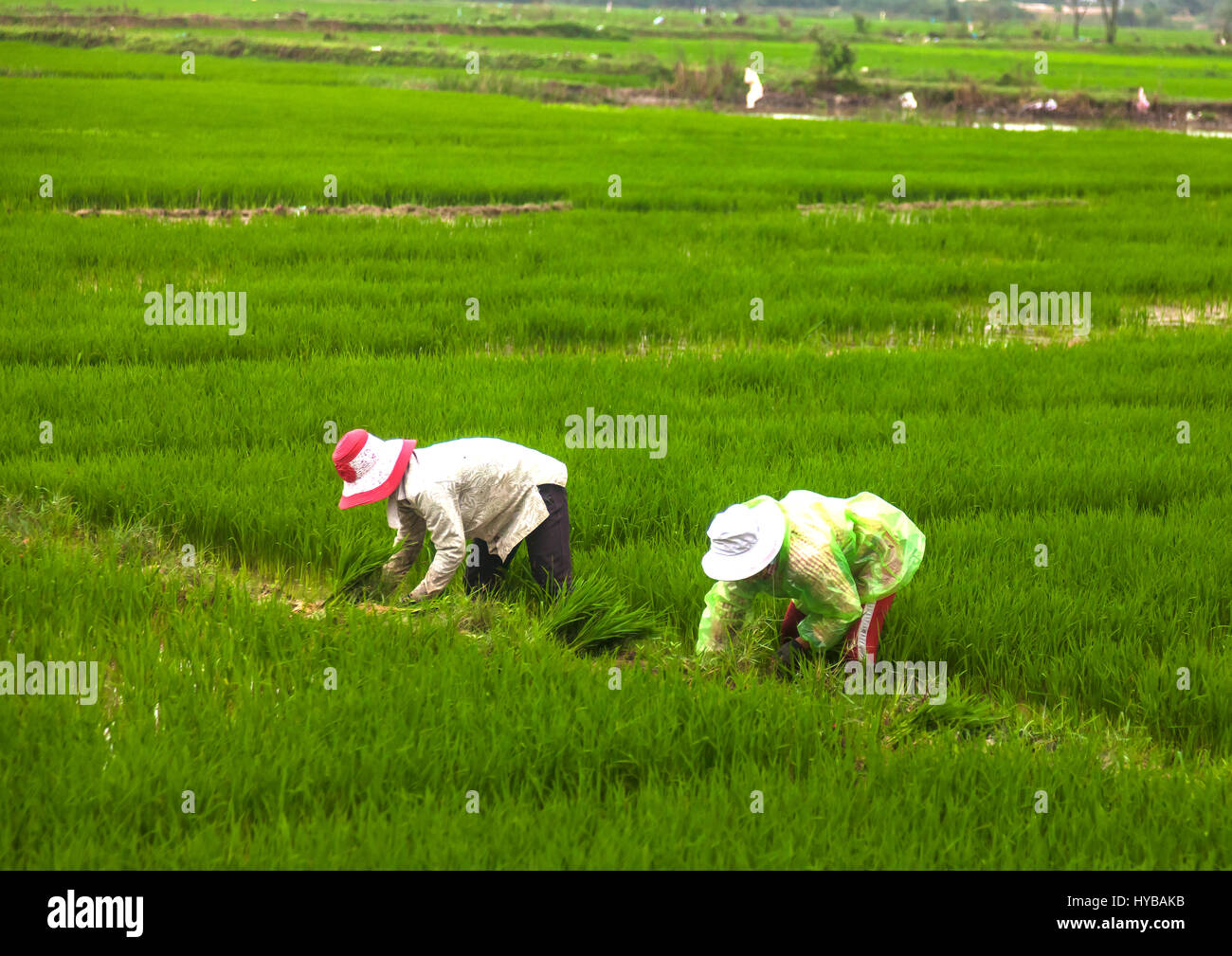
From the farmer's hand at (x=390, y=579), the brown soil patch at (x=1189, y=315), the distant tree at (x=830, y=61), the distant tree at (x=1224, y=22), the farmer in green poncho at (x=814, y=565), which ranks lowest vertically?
the farmer's hand at (x=390, y=579)

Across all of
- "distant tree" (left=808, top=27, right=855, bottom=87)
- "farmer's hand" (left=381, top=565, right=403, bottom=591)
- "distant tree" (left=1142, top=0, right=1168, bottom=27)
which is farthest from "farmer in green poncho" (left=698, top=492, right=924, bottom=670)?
"distant tree" (left=1142, top=0, right=1168, bottom=27)

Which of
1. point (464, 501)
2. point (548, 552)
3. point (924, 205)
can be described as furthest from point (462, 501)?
point (924, 205)

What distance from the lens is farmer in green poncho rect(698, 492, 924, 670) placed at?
2.60m

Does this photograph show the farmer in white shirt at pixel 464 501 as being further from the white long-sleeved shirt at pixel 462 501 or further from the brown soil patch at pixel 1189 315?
the brown soil patch at pixel 1189 315

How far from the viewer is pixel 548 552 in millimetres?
3271

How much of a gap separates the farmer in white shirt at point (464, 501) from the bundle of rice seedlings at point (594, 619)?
0.30 feet

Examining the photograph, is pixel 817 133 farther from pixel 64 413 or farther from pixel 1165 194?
pixel 64 413

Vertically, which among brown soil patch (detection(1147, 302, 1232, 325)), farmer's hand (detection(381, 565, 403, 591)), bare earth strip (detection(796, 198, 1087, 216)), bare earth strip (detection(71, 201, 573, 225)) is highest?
bare earth strip (detection(796, 198, 1087, 216))

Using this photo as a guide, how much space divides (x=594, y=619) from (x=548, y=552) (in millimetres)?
250

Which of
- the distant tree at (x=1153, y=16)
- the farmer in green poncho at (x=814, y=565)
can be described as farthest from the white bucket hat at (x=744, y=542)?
the distant tree at (x=1153, y=16)

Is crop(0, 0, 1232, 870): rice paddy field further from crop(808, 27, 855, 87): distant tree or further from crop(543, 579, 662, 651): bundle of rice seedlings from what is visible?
crop(808, 27, 855, 87): distant tree

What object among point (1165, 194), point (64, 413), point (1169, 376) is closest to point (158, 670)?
point (64, 413)

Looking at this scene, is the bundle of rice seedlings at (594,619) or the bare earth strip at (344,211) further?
the bare earth strip at (344,211)

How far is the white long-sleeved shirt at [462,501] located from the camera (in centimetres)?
301
